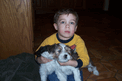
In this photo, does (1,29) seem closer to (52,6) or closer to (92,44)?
(92,44)

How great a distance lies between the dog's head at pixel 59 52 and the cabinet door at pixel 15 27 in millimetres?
476

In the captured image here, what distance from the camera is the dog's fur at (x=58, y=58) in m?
1.11

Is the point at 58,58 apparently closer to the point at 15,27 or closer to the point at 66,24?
the point at 66,24

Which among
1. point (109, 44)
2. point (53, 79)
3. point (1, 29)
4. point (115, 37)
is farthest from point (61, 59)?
point (115, 37)

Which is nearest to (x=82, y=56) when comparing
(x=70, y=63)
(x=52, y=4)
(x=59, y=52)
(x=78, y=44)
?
(x=78, y=44)

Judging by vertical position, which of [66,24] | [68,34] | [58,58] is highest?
[66,24]

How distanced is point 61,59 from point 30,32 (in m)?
0.74

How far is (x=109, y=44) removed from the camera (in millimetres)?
3047

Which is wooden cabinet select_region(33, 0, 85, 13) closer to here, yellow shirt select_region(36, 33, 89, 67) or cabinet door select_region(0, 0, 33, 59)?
cabinet door select_region(0, 0, 33, 59)

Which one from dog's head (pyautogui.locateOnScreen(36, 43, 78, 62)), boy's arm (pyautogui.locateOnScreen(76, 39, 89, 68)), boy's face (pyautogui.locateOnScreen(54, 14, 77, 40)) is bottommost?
boy's arm (pyautogui.locateOnScreen(76, 39, 89, 68))

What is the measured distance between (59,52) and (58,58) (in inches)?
2.5

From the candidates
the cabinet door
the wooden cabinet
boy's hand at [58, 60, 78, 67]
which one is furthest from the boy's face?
the wooden cabinet

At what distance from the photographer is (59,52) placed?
3.69 ft

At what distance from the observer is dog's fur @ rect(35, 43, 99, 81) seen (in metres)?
1.11
